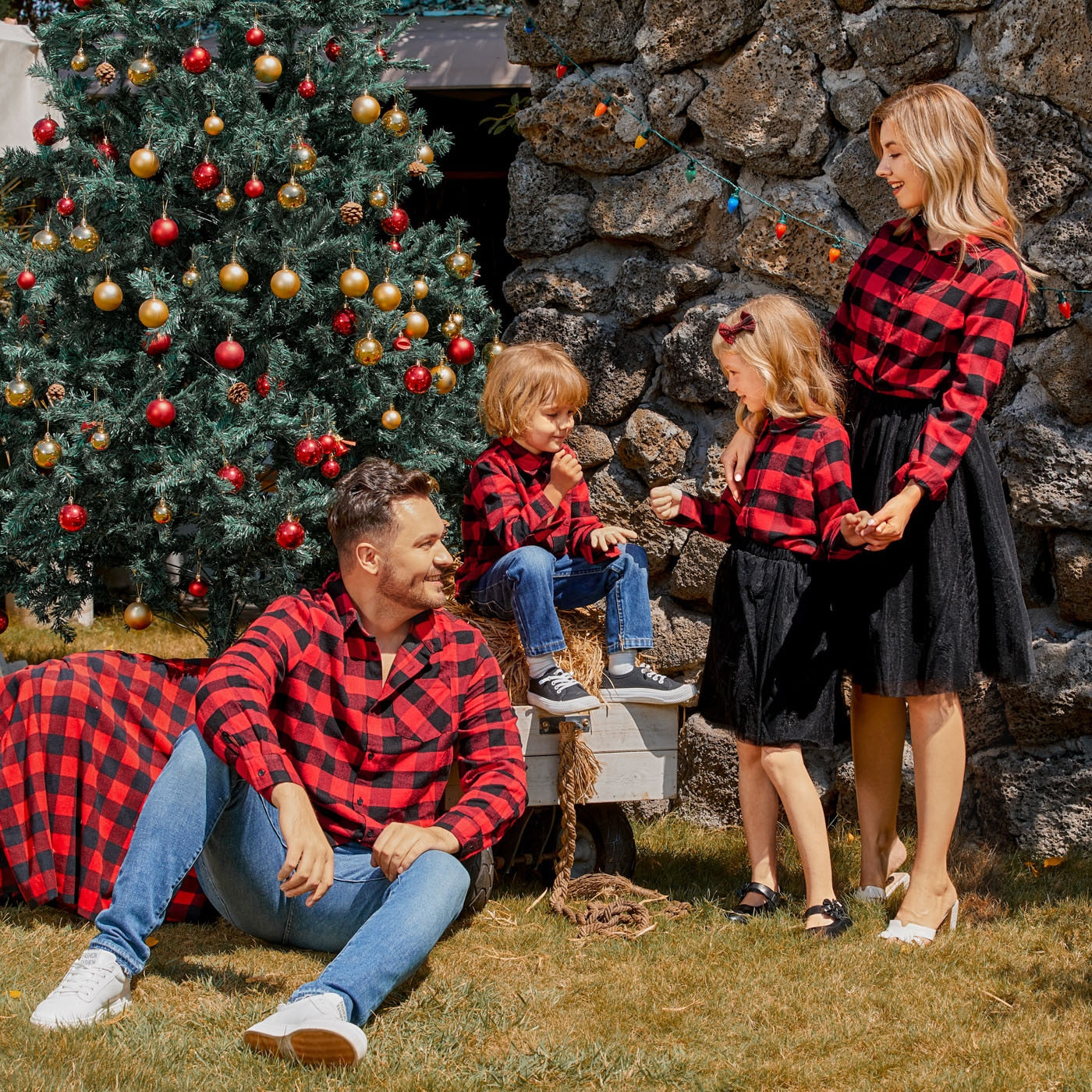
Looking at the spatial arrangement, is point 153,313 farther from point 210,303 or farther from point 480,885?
point 480,885

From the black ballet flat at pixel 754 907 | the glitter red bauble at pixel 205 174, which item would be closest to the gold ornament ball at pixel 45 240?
the glitter red bauble at pixel 205 174

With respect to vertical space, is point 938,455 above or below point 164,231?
below

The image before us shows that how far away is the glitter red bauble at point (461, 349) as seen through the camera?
13.0 feet

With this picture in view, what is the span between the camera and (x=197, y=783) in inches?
101

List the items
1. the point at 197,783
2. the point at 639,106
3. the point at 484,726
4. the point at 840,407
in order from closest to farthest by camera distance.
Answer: the point at 197,783, the point at 484,726, the point at 840,407, the point at 639,106

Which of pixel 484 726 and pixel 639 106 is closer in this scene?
pixel 484 726

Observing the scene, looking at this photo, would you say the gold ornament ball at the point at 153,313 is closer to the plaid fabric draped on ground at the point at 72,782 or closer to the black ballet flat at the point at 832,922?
the plaid fabric draped on ground at the point at 72,782

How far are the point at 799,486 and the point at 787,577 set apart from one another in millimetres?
229

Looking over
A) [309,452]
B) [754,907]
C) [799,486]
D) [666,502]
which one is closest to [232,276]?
[309,452]

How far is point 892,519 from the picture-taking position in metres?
2.80

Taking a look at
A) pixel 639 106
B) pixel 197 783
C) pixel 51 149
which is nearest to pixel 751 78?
pixel 639 106

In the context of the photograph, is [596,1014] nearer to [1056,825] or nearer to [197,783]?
[197,783]

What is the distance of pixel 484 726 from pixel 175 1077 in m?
0.99

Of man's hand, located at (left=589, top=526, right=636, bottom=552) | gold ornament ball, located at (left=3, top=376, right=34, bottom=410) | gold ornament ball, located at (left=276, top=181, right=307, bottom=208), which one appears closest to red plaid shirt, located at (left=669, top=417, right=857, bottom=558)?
man's hand, located at (left=589, top=526, right=636, bottom=552)
